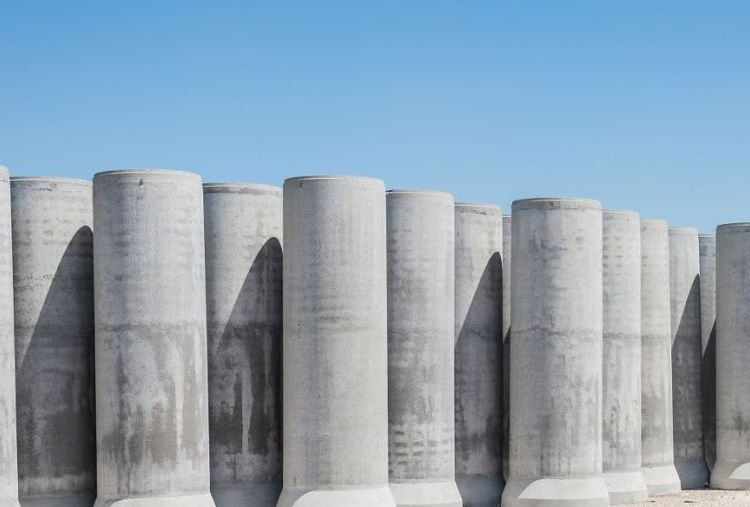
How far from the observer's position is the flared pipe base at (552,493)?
2481cm

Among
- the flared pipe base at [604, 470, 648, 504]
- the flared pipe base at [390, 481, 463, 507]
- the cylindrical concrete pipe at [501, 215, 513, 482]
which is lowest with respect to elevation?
the flared pipe base at [604, 470, 648, 504]

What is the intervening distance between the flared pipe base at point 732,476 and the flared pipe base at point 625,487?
3.54 m

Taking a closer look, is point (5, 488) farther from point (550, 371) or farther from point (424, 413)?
point (550, 371)

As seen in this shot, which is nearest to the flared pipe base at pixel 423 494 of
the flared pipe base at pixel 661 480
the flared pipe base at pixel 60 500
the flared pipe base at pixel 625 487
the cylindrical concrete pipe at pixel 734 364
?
the flared pipe base at pixel 625 487

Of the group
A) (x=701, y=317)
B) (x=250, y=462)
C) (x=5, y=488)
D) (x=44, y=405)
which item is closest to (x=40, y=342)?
(x=44, y=405)

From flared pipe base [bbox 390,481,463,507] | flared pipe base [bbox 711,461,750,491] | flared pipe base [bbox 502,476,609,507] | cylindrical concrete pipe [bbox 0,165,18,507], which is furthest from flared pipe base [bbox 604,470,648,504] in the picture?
cylindrical concrete pipe [bbox 0,165,18,507]

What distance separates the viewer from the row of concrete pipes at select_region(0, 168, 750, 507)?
20312mm

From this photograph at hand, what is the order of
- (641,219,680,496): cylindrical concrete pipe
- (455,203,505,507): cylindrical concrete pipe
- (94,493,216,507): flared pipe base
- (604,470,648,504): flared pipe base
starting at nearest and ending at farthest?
1. (94,493,216,507): flared pipe base
2. (455,203,505,507): cylindrical concrete pipe
3. (604,470,648,504): flared pipe base
4. (641,219,680,496): cylindrical concrete pipe

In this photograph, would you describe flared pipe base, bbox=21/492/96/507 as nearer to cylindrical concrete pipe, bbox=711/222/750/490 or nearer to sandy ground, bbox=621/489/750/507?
sandy ground, bbox=621/489/750/507

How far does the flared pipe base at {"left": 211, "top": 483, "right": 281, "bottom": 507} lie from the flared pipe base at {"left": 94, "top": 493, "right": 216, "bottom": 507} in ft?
4.78

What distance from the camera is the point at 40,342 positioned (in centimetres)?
2066

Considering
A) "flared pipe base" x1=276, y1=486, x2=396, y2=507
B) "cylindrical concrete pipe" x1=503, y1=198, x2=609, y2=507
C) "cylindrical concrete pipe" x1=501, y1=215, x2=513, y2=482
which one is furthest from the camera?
"cylindrical concrete pipe" x1=501, y1=215, x2=513, y2=482

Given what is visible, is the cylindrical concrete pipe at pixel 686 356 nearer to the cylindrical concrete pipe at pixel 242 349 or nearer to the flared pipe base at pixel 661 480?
the flared pipe base at pixel 661 480

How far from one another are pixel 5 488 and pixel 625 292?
13656mm
